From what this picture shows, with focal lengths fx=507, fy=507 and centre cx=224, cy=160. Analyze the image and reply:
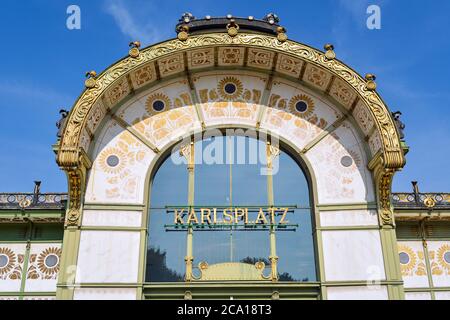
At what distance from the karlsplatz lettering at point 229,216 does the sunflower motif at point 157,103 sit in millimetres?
3384

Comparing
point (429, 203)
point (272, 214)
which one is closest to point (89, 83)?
point (272, 214)

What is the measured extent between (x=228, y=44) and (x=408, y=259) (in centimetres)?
876

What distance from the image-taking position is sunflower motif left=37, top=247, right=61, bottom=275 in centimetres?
1528

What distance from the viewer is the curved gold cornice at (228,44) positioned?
14.1 m

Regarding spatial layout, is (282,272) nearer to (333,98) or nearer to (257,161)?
(257,161)

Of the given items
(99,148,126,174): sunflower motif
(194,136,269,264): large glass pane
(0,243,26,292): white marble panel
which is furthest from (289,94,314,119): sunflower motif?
(0,243,26,292): white marble panel

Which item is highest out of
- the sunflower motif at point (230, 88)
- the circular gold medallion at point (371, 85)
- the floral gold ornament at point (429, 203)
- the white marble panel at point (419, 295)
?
the sunflower motif at point (230, 88)

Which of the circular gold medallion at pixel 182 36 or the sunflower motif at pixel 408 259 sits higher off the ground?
the circular gold medallion at pixel 182 36

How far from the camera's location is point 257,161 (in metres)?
15.9

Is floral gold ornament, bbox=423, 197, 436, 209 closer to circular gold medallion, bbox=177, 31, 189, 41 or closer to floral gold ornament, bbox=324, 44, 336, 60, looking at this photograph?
floral gold ornament, bbox=324, 44, 336, 60

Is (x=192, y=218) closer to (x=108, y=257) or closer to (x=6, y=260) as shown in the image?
(x=108, y=257)

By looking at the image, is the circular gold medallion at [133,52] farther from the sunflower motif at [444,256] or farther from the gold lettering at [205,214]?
the sunflower motif at [444,256]

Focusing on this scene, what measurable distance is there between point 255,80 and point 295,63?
4.87 feet
